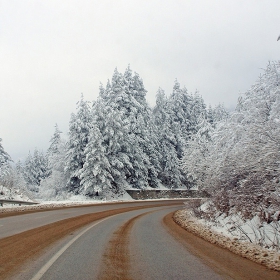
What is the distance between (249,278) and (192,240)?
13.2ft

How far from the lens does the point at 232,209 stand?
12562 mm

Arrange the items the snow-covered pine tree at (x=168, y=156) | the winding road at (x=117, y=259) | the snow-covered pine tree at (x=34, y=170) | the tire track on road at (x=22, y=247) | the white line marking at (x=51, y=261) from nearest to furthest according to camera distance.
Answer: the white line marking at (x=51, y=261)
the winding road at (x=117, y=259)
the tire track on road at (x=22, y=247)
the snow-covered pine tree at (x=168, y=156)
the snow-covered pine tree at (x=34, y=170)

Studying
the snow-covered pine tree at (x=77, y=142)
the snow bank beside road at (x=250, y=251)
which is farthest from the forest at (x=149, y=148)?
the snow bank beside road at (x=250, y=251)

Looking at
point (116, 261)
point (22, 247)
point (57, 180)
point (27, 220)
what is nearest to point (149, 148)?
point (57, 180)

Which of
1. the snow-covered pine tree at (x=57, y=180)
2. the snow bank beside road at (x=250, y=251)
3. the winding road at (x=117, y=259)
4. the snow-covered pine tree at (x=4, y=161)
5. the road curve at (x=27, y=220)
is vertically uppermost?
the snow-covered pine tree at (x=4, y=161)

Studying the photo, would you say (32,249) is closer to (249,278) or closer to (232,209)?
(249,278)

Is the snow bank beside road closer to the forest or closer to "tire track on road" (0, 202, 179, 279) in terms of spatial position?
the forest

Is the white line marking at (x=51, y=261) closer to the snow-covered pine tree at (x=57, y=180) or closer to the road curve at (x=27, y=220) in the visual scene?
the road curve at (x=27, y=220)

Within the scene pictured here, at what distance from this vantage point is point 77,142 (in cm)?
3725

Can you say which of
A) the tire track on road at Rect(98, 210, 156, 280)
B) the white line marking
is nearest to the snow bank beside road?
the tire track on road at Rect(98, 210, 156, 280)

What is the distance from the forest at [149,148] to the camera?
11831mm

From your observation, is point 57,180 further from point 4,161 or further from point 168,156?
point 168,156

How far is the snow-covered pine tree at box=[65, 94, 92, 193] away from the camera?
37.3m

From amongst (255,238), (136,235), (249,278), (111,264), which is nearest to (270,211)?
(255,238)
